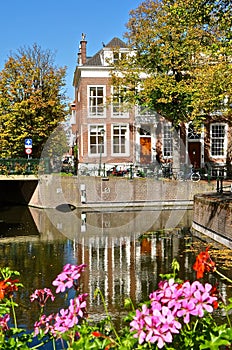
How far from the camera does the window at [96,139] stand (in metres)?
28.5

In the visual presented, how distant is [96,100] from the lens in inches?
1133

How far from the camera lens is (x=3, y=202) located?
27422mm

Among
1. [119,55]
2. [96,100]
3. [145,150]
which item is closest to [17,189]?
[96,100]

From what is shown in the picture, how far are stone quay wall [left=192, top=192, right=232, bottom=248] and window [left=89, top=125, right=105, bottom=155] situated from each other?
13370 millimetres

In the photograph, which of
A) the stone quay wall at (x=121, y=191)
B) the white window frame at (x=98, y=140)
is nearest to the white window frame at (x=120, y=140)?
the white window frame at (x=98, y=140)

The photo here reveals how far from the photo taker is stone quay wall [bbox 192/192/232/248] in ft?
40.4

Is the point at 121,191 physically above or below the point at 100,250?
above

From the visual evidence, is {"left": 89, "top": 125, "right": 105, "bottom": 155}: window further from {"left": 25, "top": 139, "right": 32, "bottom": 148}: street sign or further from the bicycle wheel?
the bicycle wheel

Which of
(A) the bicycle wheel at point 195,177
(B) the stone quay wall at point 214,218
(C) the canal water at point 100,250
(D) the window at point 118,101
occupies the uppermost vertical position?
(D) the window at point 118,101

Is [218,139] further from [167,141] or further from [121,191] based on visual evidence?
[121,191]

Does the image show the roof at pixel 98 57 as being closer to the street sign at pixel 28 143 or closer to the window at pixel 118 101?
the window at pixel 118 101

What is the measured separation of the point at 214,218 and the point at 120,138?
15.8 meters

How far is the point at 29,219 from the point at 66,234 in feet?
15.1

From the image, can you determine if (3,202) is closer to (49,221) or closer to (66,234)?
(49,221)
